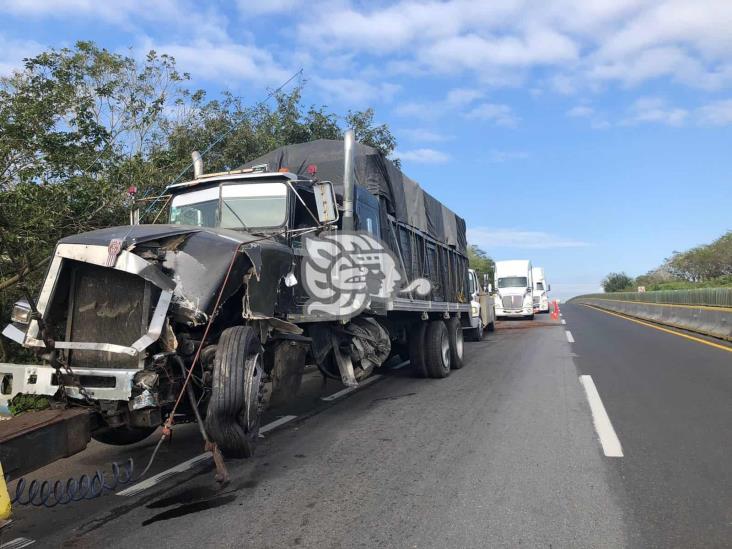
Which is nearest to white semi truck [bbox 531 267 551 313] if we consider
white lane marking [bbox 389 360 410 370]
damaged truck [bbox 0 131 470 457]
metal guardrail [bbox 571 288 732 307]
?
metal guardrail [bbox 571 288 732 307]

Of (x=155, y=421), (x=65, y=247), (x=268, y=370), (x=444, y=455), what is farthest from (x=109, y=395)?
(x=444, y=455)

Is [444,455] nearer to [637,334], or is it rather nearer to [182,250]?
[182,250]

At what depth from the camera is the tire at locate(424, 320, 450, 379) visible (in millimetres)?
10078

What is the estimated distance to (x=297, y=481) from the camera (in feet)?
15.5

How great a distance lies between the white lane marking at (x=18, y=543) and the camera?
3.58m

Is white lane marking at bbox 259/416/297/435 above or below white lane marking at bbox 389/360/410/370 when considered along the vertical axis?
below

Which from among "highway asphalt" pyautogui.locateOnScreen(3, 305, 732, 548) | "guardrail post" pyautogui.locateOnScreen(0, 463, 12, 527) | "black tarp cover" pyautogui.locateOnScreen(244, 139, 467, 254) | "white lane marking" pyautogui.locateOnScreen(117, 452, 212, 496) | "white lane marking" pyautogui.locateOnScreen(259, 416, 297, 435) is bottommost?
"highway asphalt" pyautogui.locateOnScreen(3, 305, 732, 548)

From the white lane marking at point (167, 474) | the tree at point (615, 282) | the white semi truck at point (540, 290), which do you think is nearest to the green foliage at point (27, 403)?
the white lane marking at point (167, 474)

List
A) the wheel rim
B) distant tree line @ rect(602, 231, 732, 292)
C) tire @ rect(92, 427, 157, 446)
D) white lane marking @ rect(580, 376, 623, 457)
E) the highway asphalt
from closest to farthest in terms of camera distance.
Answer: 1. the highway asphalt
2. tire @ rect(92, 427, 157, 446)
3. white lane marking @ rect(580, 376, 623, 457)
4. the wheel rim
5. distant tree line @ rect(602, 231, 732, 292)

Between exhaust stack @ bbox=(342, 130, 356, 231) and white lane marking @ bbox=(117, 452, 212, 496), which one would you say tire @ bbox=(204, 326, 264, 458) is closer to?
white lane marking @ bbox=(117, 452, 212, 496)

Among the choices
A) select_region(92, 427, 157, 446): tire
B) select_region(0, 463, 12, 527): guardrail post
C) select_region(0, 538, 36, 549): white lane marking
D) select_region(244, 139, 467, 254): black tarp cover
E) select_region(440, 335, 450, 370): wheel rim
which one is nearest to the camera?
select_region(0, 463, 12, 527): guardrail post

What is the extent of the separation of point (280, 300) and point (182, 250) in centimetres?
129

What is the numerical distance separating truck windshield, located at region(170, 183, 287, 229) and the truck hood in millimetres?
1278

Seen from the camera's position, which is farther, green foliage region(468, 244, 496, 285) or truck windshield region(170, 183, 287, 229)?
green foliage region(468, 244, 496, 285)
